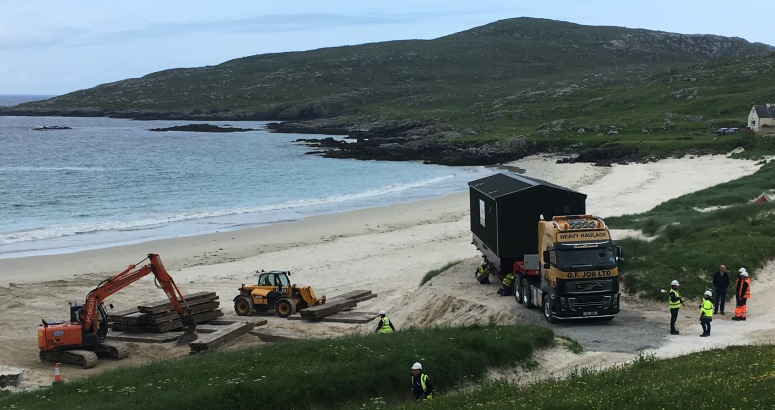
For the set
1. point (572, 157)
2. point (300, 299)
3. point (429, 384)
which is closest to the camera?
point (429, 384)

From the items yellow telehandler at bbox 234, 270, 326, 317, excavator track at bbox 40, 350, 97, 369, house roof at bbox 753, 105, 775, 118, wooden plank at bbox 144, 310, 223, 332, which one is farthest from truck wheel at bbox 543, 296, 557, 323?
Answer: house roof at bbox 753, 105, 775, 118

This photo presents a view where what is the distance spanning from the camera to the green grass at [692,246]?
25.8m

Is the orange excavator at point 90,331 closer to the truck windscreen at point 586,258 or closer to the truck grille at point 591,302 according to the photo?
the truck windscreen at point 586,258

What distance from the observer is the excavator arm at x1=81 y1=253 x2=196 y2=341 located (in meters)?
24.6

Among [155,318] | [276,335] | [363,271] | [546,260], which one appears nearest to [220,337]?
[276,335]

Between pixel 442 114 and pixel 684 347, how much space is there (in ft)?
431

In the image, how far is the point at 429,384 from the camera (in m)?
15.5

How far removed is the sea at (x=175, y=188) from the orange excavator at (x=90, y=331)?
19071 mm

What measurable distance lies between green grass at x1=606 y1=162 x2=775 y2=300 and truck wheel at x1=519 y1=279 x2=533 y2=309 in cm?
364

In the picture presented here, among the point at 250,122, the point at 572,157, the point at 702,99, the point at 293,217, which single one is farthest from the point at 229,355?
the point at 250,122

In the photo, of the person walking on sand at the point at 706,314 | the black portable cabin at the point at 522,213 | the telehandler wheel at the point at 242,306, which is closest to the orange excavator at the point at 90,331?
the telehandler wheel at the point at 242,306

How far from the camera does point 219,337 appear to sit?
2464 centimetres

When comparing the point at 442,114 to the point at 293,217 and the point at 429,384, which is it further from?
the point at 429,384

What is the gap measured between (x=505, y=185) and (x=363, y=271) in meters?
10.3
